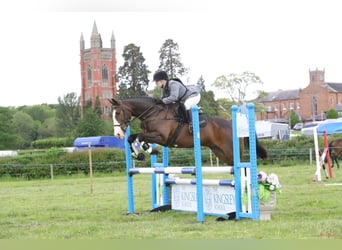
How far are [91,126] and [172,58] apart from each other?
8877 millimetres

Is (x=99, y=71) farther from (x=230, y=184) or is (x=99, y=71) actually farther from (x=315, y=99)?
(x=230, y=184)

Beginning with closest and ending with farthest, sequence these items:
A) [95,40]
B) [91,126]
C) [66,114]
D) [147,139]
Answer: [147,139] → [91,126] → [66,114] → [95,40]

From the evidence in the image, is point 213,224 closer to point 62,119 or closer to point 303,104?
point 62,119

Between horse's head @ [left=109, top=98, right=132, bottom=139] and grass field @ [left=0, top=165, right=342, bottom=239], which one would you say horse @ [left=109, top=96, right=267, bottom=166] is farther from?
grass field @ [left=0, top=165, right=342, bottom=239]

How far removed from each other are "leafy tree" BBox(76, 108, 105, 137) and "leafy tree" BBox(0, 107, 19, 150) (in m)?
8.27

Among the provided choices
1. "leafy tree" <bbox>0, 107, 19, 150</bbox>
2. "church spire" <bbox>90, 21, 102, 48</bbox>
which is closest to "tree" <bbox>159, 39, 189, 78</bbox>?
"leafy tree" <bbox>0, 107, 19, 150</bbox>

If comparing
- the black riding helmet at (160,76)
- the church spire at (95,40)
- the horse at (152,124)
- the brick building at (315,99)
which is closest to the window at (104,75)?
the church spire at (95,40)

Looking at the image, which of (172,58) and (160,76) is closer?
(160,76)

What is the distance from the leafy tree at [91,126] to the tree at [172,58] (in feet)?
23.4

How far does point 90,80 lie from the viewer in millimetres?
71375

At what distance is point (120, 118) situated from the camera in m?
7.47

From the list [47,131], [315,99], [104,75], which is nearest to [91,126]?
[47,131]

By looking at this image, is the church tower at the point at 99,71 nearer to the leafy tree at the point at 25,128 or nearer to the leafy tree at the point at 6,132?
the leafy tree at the point at 25,128

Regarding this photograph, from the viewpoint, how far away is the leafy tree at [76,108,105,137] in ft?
145
